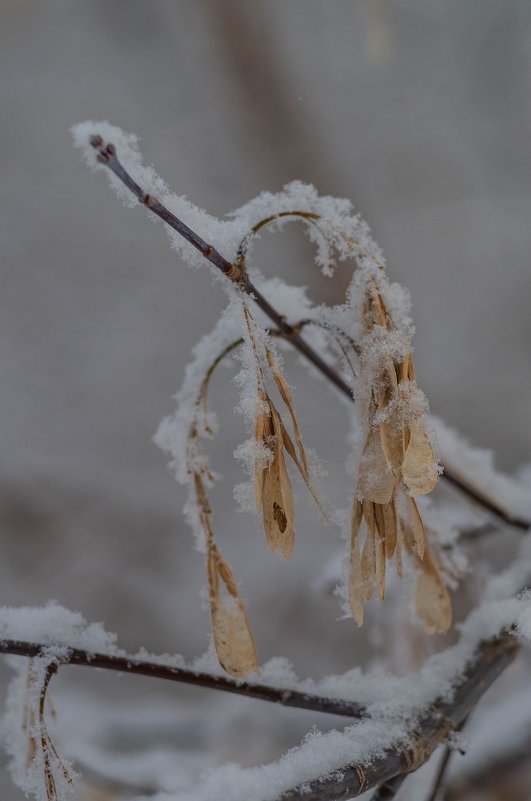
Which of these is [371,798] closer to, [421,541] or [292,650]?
[421,541]

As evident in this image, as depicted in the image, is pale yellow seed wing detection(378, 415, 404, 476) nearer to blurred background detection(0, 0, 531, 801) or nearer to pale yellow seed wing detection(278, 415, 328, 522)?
pale yellow seed wing detection(278, 415, 328, 522)

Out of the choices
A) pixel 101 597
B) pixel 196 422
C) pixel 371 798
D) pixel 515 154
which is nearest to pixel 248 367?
pixel 196 422

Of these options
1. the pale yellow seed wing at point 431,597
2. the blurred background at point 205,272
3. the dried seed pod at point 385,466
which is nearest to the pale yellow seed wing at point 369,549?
the dried seed pod at point 385,466

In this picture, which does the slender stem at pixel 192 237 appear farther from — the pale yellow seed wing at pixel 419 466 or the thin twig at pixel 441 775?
the thin twig at pixel 441 775

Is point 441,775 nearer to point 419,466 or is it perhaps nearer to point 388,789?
point 388,789

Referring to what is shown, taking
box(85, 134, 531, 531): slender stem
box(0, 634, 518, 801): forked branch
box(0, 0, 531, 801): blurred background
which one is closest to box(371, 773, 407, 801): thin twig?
box(0, 634, 518, 801): forked branch
